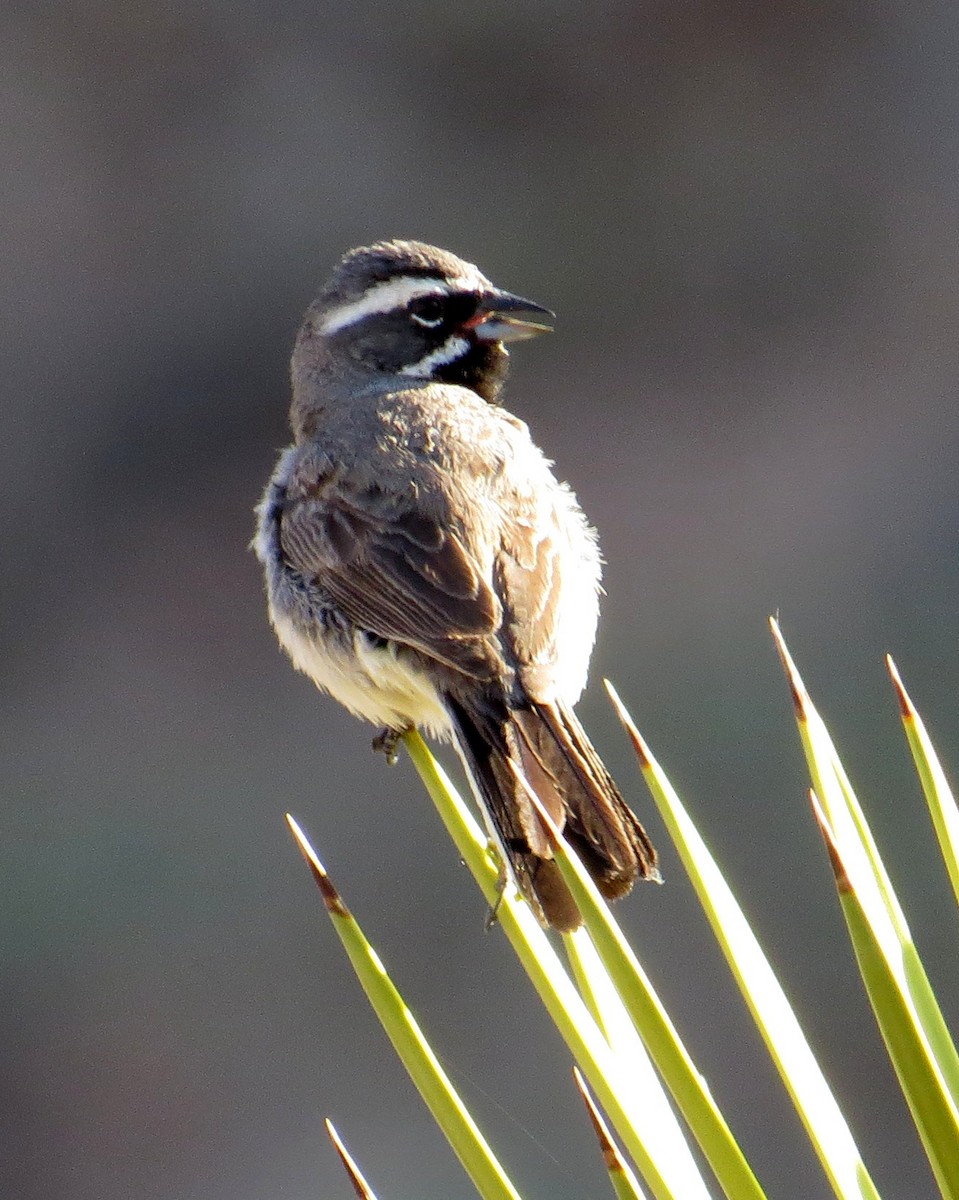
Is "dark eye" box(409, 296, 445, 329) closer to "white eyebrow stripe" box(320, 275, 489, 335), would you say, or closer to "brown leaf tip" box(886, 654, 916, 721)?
"white eyebrow stripe" box(320, 275, 489, 335)

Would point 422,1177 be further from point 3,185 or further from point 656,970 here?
point 3,185

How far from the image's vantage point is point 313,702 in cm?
942

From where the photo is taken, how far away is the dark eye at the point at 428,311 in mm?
4520

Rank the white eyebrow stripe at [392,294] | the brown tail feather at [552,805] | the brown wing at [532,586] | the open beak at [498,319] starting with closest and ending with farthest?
the brown tail feather at [552,805] < the brown wing at [532,586] < the open beak at [498,319] < the white eyebrow stripe at [392,294]

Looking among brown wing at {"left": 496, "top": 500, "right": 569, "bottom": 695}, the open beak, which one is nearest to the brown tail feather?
brown wing at {"left": 496, "top": 500, "right": 569, "bottom": 695}

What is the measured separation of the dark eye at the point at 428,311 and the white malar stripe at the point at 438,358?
60 mm

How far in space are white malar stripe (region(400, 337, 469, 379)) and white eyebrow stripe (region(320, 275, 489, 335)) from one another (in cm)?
14

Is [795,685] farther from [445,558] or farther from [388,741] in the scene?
[388,741]

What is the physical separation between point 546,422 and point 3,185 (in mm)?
3544

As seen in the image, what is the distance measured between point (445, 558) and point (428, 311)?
1049 millimetres

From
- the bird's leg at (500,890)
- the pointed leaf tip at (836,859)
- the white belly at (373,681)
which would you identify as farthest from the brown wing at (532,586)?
the pointed leaf tip at (836,859)

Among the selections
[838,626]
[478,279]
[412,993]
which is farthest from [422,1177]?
[478,279]

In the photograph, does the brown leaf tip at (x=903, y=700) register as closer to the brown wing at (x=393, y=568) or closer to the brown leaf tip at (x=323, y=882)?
the brown leaf tip at (x=323, y=882)

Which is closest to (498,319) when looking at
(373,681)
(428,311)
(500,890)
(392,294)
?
(428,311)
